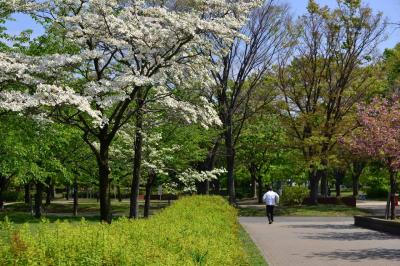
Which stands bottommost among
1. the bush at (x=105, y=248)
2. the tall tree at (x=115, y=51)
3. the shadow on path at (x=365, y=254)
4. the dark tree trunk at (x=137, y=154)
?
the shadow on path at (x=365, y=254)

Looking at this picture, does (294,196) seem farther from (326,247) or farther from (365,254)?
(365,254)

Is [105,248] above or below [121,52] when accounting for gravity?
below

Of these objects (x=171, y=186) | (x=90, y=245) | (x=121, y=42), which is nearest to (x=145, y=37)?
(x=121, y=42)

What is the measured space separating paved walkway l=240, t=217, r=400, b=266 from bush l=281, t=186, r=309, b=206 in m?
22.3

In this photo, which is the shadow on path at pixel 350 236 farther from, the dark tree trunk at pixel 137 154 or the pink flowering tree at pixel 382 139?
the dark tree trunk at pixel 137 154

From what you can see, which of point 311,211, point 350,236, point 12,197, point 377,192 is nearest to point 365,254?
point 350,236

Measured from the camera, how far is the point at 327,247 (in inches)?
607

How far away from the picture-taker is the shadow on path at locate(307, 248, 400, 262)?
12978 millimetres

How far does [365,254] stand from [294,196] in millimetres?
30175

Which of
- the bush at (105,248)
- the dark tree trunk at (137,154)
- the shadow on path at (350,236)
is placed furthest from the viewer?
the shadow on path at (350,236)

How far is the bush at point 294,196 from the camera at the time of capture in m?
43.7

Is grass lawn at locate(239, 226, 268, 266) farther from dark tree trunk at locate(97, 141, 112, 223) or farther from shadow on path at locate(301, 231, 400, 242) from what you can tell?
dark tree trunk at locate(97, 141, 112, 223)

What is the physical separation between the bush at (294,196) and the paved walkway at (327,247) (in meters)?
22.3

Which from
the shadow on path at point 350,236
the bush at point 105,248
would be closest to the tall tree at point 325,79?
the shadow on path at point 350,236
